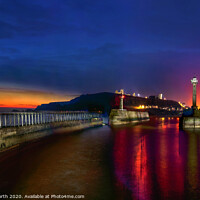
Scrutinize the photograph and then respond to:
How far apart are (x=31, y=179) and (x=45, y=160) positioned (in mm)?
3434

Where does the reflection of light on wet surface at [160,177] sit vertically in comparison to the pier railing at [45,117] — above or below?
below

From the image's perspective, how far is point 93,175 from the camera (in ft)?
30.8

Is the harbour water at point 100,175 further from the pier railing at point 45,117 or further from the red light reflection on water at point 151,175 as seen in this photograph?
the pier railing at point 45,117

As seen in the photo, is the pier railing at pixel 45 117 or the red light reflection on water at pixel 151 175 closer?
the red light reflection on water at pixel 151 175

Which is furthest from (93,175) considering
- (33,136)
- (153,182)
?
(33,136)

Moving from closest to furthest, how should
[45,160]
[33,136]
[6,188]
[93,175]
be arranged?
[6,188] → [93,175] → [45,160] → [33,136]

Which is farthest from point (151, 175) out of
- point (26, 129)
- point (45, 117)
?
point (45, 117)

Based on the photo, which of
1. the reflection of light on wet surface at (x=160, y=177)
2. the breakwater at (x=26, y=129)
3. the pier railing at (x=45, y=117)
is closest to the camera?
the reflection of light on wet surface at (x=160, y=177)

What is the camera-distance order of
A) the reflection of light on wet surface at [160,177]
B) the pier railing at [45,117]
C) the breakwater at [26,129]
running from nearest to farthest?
the reflection of light on wet surface at [160,177] < the breakwater at [26,129] < the pier railing at [45,117]

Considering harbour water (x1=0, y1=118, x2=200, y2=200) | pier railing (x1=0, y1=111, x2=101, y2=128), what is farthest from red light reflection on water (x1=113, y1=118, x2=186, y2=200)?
pier railing (x1=0, y1=111, x2=101, y2=128)

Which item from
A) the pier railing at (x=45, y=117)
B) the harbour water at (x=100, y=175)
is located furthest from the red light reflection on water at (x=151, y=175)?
the pier railing at (x=45, y=117)

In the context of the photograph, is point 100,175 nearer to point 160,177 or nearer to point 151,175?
point 151,175

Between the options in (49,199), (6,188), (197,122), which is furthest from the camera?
(197,122)

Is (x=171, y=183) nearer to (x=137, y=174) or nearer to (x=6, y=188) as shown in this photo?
(x=137, y=174)
